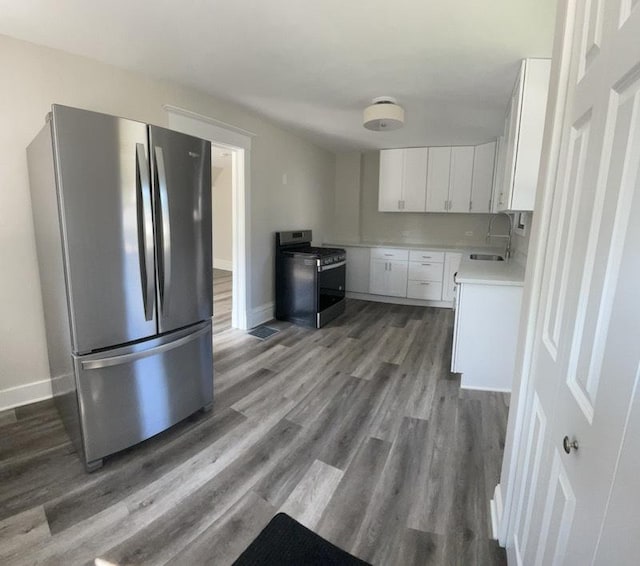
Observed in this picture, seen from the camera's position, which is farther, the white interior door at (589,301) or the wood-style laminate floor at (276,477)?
the wood-style laminate floor at (276,477)

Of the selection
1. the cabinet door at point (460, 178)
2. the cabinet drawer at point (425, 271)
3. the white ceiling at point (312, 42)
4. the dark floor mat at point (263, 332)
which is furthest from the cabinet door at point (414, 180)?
the dark floor mat at point (263, 332)

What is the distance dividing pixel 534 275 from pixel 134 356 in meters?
1.94

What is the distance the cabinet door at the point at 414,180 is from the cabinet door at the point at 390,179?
0.26 ft

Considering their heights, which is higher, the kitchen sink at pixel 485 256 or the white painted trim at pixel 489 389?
the kitchen sink at pixel 485 256

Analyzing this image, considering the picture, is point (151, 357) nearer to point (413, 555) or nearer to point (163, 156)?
point (163, 156)

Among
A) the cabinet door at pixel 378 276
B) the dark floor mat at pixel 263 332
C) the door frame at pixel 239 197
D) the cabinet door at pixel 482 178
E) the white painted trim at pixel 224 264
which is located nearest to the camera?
the door frame at pixel 239 197

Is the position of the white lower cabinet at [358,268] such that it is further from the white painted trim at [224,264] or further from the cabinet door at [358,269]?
the white painted trim at [224,264]

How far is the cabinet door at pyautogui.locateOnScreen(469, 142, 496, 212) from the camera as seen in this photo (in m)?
4.71

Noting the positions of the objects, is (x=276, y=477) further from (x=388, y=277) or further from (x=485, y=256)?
(x=485, y=256)

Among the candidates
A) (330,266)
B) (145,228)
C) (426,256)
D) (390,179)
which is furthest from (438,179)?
(145,228)

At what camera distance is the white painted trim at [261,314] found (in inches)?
158

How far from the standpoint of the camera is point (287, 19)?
181cm

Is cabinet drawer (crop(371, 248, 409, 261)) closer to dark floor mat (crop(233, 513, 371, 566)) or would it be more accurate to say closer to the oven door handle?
the oven door handle

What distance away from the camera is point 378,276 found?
525 centimetres
